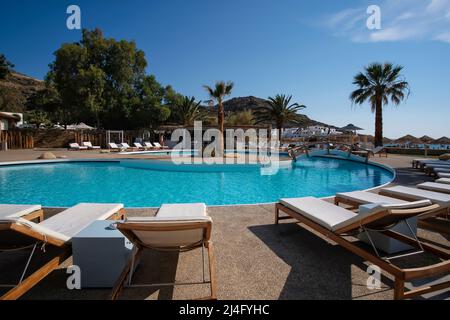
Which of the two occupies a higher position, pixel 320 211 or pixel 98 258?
pixel 320 211

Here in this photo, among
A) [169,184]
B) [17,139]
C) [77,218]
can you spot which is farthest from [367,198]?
[17,139]

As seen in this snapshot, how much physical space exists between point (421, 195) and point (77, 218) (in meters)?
5.17

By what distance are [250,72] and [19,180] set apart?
16.9 m

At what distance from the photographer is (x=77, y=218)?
129 inches

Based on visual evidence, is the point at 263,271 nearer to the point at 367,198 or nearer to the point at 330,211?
the point at 330,211

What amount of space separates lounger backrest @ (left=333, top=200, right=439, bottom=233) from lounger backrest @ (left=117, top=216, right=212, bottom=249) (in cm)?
156

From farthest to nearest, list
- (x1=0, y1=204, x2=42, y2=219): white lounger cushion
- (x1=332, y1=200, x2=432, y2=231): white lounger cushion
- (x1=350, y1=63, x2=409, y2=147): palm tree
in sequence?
(x1=350, y1=63, x2=409, y2=147): palm tree, (x1=0, y1=204, x2=42, y2=219): white lounger cushion, (x1=332, y1=200, x2=432, y2=231): white lounger cushion

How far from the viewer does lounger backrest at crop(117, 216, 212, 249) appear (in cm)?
210

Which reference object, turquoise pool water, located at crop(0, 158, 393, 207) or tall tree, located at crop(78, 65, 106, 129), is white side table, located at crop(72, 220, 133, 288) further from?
tall tree, located at crop(78, 65, 106, 129)

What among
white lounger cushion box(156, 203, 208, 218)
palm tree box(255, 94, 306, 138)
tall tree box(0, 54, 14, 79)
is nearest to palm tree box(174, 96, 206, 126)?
palm tree box(255, 94, 306, 138)

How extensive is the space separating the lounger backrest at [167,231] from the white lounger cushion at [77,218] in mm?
982

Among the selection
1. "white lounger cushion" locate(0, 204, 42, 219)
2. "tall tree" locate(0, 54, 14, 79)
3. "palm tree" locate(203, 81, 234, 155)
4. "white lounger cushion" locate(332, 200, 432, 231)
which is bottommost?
"white lounger cushion" locate(0, 204, 42, 219)

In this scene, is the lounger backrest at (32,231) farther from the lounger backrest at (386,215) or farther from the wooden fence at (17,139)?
the wooden fence at (17,139)

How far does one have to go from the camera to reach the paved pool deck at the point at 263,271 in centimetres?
229
